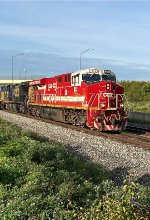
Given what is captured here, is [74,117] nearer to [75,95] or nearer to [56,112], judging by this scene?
[75,95]

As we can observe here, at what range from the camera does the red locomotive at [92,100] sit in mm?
20922

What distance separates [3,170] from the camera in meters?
8.60

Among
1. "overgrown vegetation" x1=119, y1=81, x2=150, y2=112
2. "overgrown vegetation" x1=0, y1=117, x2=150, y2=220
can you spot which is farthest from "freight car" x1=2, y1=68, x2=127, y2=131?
"overgrown vegetation" x1=119, y1=81, x2=150, y2=112

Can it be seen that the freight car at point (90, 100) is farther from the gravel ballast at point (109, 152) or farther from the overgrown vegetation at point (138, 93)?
the overgrown vegetation at point (138, 93)

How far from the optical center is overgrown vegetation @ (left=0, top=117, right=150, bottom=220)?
507 cm

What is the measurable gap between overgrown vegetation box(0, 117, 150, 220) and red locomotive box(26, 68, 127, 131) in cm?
1017

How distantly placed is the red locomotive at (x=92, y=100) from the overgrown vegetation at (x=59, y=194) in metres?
10.2

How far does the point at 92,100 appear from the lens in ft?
69.6

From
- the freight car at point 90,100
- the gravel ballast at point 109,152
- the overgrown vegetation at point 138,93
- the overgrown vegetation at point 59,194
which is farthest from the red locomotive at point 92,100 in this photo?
the overgrown vegetation at point 138,93

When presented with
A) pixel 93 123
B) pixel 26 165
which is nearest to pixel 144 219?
pixel 26 165

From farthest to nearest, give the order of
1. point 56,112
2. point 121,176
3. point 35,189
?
point 56,112
point 121,176
point 35,189

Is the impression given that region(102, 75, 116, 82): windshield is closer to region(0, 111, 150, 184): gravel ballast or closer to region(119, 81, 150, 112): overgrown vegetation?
region(0, 111, 150, 184): gravel ballast

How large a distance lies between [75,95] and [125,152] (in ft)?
28.4

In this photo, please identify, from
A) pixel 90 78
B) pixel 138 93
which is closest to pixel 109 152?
pixel 90 78
